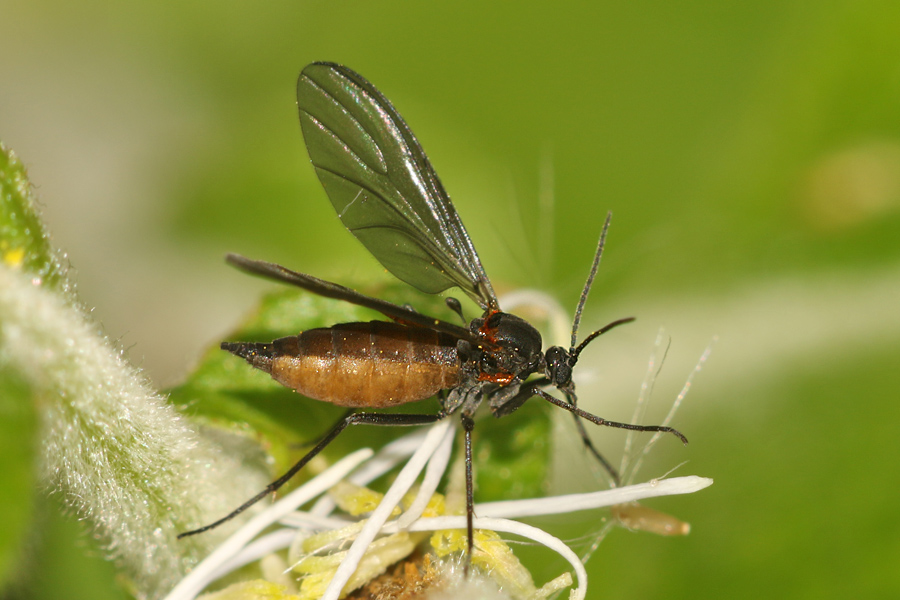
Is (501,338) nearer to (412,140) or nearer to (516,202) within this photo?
(412,140)

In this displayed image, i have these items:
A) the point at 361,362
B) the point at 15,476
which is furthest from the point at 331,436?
the point at 15,476

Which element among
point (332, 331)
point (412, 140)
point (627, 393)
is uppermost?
point (412, 140)

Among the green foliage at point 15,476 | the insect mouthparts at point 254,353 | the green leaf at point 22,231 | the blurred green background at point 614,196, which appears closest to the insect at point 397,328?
the insect mouthparts at point 254,353

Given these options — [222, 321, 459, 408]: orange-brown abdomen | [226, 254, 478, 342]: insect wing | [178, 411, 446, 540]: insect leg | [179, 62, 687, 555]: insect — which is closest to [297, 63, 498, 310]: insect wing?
[179, 62, 687, 555]: insect

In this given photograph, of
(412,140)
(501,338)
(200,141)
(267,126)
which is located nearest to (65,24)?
(200,141)

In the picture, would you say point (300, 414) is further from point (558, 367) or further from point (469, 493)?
point (558, 367)
